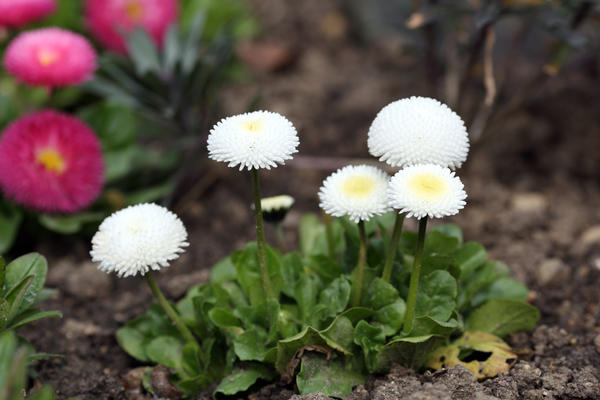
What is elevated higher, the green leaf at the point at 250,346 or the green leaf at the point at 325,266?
the green leaf at the point at 325,266

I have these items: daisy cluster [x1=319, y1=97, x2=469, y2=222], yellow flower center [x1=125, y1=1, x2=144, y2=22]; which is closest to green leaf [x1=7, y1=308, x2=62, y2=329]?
daisy cluster [x1=319, y1=97, x2=469, y2=222]

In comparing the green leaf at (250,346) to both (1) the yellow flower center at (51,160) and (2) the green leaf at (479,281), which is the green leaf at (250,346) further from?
(1) the yellow flower center at (51,160)

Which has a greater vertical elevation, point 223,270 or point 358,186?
point 358,186

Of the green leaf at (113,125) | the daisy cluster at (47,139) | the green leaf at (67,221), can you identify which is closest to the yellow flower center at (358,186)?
the daisy cluster at (47,139)

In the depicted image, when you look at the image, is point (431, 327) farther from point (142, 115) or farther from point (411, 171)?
point (142, 115)

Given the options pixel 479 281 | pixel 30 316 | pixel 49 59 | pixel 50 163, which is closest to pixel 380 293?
pixel 479 281

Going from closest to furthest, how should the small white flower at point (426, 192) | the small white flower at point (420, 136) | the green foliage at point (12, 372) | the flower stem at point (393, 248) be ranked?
the green foliage at point (12, 372) < the small white flower at point (426, 192) < the small white flower at point (420, 136) < the flower stem at point (393, 248)
